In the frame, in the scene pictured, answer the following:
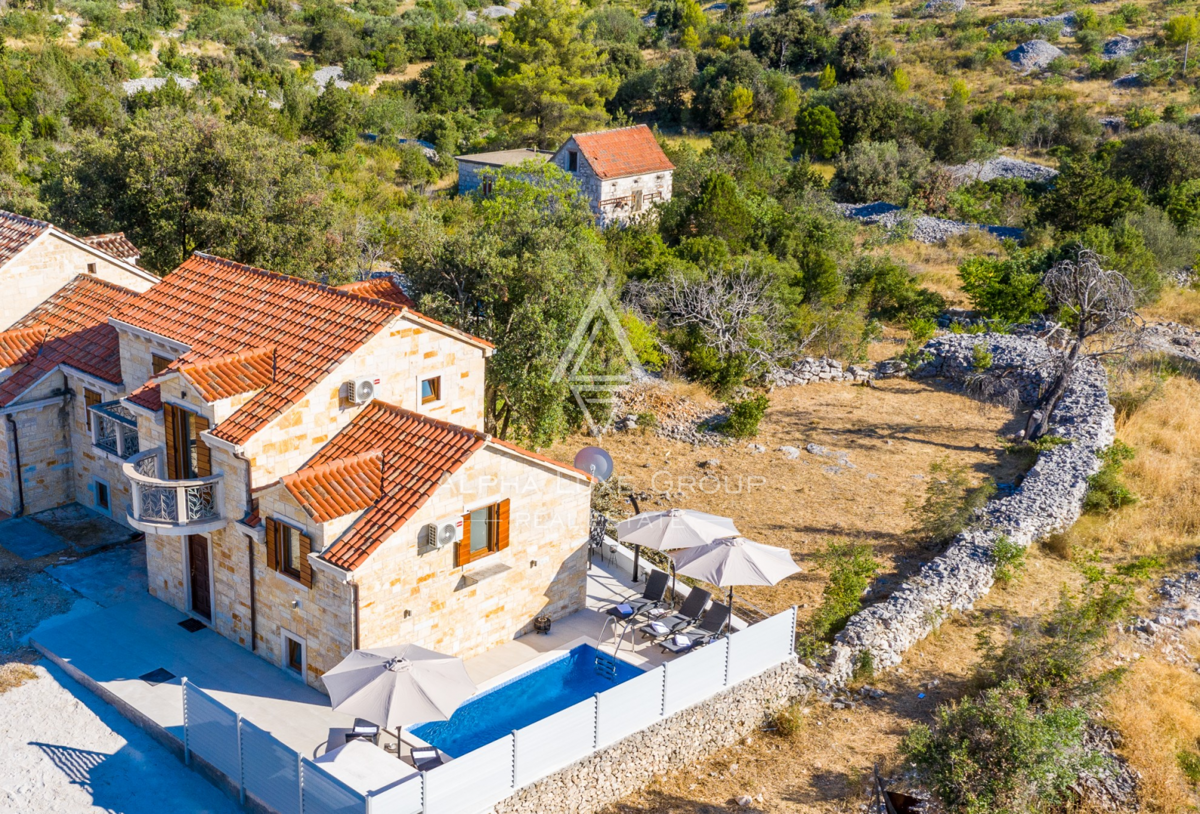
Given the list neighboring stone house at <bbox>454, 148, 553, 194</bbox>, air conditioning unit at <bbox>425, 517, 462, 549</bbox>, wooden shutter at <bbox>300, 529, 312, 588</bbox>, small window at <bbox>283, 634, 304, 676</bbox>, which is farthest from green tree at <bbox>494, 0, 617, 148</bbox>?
wooden shutter at <bbox>300, 529, 312, 588</bbox>

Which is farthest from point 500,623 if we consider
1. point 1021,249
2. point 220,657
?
point 1021,249

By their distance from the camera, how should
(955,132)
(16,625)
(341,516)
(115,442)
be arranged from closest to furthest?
(341,516)
(16,625)
(115,442)
(955,132)

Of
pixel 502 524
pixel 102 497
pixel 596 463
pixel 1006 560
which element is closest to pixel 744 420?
pixel 596 463

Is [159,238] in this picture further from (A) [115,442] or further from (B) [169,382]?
(B) [169,382]

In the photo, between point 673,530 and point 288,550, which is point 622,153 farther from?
point 288,550

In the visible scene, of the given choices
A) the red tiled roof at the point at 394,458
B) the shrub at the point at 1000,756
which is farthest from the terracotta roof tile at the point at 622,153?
the shrub at the point at 1000,756

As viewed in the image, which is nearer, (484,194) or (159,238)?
(159,238)
